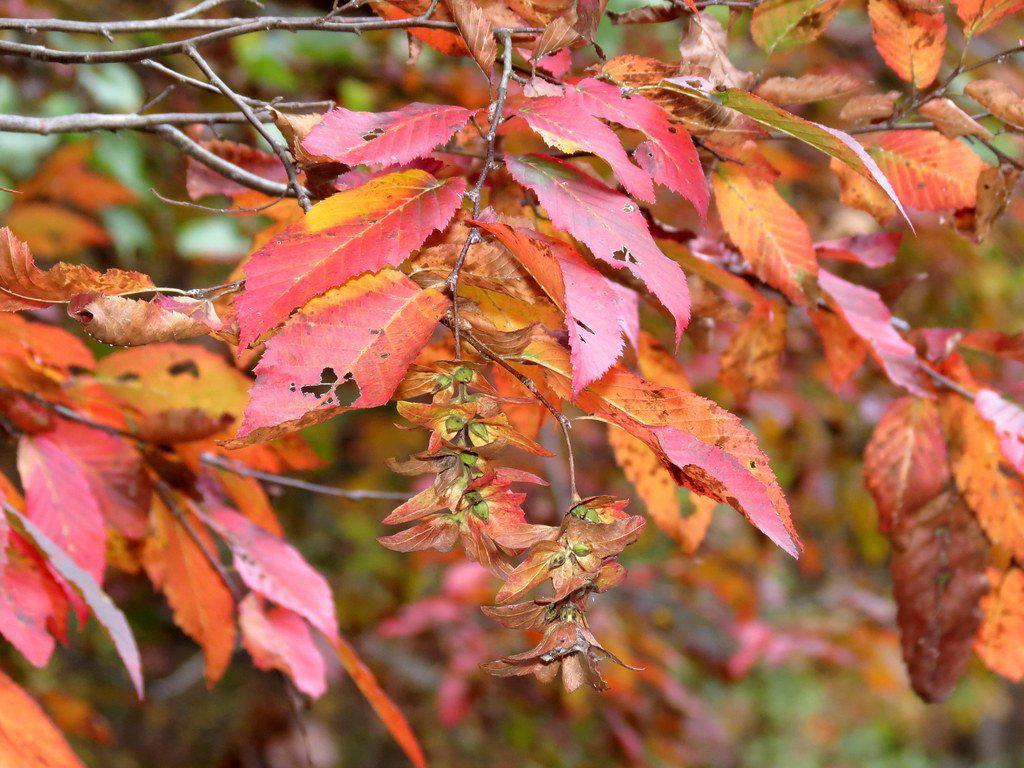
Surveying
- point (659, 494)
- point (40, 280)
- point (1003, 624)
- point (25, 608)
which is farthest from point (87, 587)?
point (1003, 624)

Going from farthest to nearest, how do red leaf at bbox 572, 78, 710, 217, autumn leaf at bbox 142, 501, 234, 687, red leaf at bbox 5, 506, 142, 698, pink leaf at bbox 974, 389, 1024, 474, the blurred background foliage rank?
the blurred background foliage → autumn leaf at bbox 142, 501, 234, 687 → pink leaf at bbox 974, 389, 1024, 474 → red leaf at bbox 5, 506, 142, 698 → red leaf at bbox 572, 78, 710, 217

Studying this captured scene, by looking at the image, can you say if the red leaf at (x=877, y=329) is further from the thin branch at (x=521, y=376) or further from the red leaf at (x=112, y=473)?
the red leaf at (x=112, y=473)

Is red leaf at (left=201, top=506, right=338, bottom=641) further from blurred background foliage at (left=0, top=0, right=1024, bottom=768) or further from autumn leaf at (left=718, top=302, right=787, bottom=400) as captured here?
blurred background foliage at (left=0, top=0, right=1024, bottom=768)

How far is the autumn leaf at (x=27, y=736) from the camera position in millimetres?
646

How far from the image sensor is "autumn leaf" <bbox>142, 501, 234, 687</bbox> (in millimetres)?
923

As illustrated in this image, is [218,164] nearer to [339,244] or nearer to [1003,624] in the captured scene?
[339,244]

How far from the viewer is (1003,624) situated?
906mm

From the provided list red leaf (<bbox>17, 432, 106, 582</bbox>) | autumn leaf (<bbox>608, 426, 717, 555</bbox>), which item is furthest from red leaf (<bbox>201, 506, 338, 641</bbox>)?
autumn leaf (<bbox>608, 426, 717, 555</bbox>)

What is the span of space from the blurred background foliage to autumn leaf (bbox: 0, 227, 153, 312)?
1.37 meters

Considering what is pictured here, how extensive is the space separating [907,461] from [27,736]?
804 mm

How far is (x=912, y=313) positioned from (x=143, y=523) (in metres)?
3.32

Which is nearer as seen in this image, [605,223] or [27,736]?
[605,223]

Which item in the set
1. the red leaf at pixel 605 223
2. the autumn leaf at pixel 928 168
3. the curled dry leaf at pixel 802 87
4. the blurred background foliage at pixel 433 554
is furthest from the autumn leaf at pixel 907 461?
Result: the blurred background foliage at pixel 433 554

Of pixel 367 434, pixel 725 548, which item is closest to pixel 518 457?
pixel 367 434
